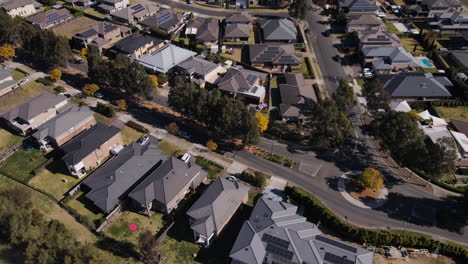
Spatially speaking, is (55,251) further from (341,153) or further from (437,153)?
(437,153)

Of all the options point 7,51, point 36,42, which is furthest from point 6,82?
point 7,51

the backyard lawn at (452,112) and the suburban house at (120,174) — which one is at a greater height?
the backyard lawn at (452,112)

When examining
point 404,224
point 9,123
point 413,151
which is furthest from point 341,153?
point 9,123

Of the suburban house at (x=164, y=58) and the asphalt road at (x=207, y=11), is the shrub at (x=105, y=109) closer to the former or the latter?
the suburban house at (x=164, y=58)

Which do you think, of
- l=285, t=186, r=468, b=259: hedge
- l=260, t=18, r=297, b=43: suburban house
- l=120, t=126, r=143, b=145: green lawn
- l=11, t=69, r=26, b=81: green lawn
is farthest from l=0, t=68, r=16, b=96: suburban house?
l=285, t=186, r=468, b=259: hedge

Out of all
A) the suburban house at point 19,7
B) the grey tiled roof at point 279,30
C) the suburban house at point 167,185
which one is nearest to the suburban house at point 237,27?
the grey tiled roof at point 279,30

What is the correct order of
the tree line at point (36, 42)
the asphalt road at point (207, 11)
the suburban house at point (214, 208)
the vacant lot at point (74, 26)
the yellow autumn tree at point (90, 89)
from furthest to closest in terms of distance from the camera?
the asphalt road at point (207, 11) → the vacant lot at point (74, 26) → the tree line at point (36, 42) → the yellow autumn tree at point (90, 89) → the suburban house at point (214, 208)
